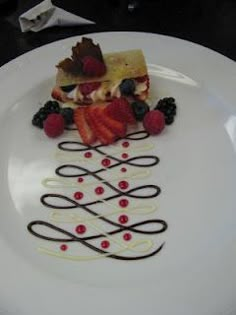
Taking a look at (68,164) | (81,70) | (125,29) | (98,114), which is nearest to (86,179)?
(68,164)

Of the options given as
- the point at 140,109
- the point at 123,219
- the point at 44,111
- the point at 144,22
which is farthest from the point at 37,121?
the point at 144,22

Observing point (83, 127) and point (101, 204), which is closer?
point (101, 204)

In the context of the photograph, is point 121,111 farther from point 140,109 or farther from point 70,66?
point 70,66

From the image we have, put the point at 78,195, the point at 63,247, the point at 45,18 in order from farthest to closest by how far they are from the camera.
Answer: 1. the point at 45,18
2. the point at 78,195
3. the point at 63,247

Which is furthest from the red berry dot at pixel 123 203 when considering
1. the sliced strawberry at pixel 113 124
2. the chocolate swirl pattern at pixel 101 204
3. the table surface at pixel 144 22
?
the table surface at pixel 144 22

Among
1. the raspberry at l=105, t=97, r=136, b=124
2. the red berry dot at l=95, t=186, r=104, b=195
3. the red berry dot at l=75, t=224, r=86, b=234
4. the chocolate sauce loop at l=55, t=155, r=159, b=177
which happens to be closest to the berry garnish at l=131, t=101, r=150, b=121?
the raspberry at l=105, t=97, r=136, b=124

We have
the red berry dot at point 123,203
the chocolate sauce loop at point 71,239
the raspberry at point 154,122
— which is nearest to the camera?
the chocolate sauce loop at point 71,239

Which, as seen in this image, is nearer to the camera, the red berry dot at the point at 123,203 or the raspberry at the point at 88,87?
the red berry dot at the point at 123,203

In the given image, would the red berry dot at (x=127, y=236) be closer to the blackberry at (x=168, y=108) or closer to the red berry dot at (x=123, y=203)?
the red berry dot at (x=123, y=203)
